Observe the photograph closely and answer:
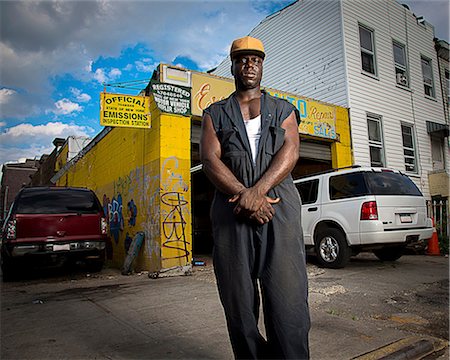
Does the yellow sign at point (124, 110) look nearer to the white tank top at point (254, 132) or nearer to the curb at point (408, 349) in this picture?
the white tank top at point (254, 132)

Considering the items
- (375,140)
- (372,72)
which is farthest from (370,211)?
(372,72)

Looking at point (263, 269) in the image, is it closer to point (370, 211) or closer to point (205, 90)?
point (370, 211)

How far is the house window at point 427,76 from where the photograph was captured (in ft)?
47.1

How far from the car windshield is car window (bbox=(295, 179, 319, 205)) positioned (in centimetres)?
452

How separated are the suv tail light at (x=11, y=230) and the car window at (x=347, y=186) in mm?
6137

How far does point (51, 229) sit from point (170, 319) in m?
4.16

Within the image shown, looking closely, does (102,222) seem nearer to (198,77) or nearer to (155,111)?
(155,111)

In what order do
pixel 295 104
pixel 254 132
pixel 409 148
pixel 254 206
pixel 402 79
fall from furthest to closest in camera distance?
pixel 402 79 < pixel 409 148 < pixel 295 104 < pixel 254 132 < pixel 254 206

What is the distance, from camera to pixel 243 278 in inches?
68.6

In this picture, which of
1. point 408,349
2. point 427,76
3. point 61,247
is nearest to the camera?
point 408,349

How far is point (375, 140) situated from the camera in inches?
468

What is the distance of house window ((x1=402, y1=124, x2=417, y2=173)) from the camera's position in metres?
12.6

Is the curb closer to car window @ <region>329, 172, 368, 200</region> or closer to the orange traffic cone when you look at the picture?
car window @ <region>329, 172, 368, 200</region>

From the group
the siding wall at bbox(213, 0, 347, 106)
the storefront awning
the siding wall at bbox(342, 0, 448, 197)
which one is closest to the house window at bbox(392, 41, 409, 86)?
the siding wall at bbox(342, 0, 448, 197)
